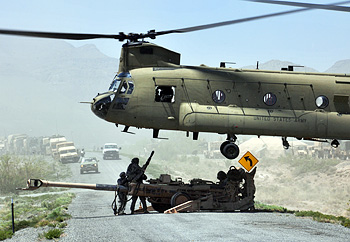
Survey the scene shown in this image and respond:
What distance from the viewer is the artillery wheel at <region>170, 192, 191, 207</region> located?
16.5m

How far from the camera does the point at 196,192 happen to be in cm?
1691

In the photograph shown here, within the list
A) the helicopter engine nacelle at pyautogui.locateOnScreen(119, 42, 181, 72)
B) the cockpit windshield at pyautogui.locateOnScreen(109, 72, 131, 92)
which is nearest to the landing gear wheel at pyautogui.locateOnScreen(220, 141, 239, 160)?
the helicopter engine nacelle at pyautogui.locateOnScreen(119, 42, 181, 72)

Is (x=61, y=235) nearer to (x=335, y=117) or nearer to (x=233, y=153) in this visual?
(x=233, y=153)

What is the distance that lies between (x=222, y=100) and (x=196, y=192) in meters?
3.90

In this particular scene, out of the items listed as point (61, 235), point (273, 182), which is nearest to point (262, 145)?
point (273, 182)

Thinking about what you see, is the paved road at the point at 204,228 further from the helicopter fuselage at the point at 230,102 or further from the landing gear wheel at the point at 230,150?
the helicopter fuselage at the point at 230,102

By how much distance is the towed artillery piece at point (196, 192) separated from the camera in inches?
650

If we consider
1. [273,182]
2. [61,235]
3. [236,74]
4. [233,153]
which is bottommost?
[273,182]

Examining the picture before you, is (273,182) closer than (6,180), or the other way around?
(6,180)

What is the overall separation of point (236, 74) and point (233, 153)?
2847mm

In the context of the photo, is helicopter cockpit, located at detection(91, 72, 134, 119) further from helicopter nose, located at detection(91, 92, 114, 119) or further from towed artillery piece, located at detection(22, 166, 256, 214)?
towed artillery piece, located at detection(22, 166, 256, 214)

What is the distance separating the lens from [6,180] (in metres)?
42.6

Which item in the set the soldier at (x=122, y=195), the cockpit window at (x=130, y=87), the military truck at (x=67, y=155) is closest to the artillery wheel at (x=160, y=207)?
the soldier at (x=122, y=195)

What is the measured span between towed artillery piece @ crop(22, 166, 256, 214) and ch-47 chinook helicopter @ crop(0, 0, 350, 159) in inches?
82.1
